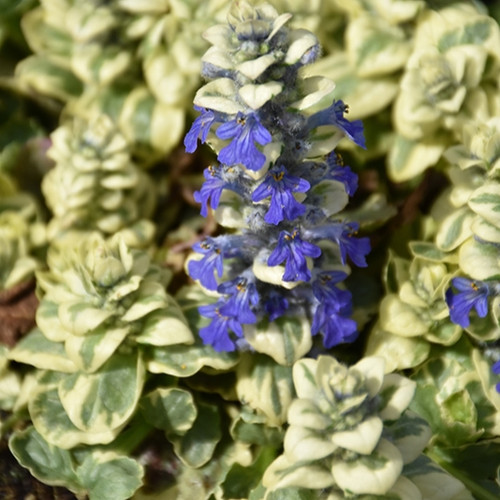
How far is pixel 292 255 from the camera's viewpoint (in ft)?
5.55

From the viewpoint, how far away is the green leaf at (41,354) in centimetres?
192

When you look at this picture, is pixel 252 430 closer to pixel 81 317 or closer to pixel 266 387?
pixel 266 387

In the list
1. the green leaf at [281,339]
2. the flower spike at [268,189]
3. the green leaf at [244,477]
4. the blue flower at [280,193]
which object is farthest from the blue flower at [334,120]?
the green leaf at [244,477]

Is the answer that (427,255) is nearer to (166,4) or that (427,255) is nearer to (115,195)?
(115,195)

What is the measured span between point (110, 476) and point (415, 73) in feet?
4.42

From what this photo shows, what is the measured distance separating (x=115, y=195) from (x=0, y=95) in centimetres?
63

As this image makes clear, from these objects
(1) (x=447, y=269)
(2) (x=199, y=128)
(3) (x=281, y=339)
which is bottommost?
(1) (x=447, y=269)

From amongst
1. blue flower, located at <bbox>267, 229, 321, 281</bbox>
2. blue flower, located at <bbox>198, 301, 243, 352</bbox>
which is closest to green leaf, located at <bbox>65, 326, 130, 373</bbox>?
blue flower, located at <bbox>198, 301, 243, 352</bbox>

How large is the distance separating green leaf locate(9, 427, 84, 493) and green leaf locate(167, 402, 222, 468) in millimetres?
256

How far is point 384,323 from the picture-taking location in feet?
6.45

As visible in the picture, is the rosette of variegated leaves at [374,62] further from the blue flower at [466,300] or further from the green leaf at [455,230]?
the blue flower at [466,300]

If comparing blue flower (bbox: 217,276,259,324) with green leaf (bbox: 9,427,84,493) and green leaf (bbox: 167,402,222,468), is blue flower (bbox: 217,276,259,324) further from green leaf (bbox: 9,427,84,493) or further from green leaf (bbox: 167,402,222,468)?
green leaf (bbox: 9,427,84,493)

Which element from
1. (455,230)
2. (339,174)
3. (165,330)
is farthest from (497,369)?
(165,330)

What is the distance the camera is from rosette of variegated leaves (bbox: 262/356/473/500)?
4.90 ft
